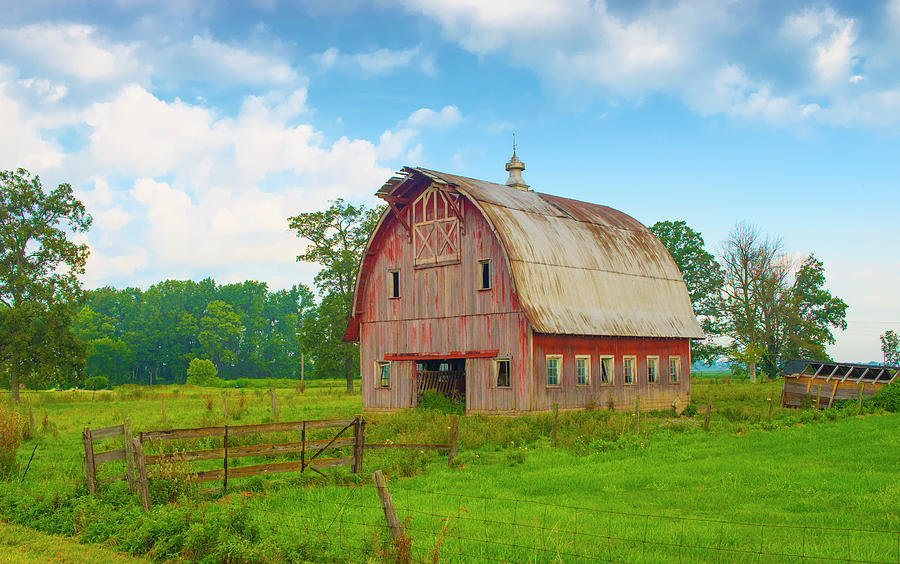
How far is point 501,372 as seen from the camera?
28.4 m

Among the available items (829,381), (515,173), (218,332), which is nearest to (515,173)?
(515,173)

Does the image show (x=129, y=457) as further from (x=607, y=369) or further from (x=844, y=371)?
(x=844, y=371)

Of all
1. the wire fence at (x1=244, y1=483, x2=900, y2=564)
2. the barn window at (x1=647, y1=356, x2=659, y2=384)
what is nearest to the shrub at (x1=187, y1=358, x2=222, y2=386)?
the barn window at (x1=647, y1=356, x2=659, y2=384)

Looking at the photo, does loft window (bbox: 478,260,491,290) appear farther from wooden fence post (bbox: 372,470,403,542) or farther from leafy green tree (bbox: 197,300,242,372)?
leafy green tree (bbox: 197,300,242,372)

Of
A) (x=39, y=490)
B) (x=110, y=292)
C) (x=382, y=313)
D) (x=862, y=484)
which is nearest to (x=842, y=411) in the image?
(x=862, y=484)

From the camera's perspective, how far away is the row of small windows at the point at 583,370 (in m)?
28.3

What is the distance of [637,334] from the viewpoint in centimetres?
3195

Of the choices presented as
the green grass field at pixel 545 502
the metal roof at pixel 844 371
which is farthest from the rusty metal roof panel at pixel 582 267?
the green grass field at pixel 545 502

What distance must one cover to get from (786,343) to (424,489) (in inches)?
2155

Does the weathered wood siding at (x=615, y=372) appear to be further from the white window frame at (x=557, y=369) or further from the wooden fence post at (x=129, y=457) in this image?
the wooden fence post at (x=129, y=457)

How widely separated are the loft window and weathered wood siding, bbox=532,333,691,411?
279 cm

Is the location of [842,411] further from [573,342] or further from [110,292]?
[110,292]

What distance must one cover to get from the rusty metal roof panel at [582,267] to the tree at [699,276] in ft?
82.2

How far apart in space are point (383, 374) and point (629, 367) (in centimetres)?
991
